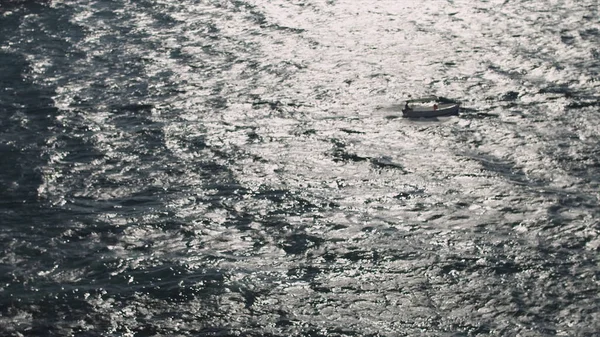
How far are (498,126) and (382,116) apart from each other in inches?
463

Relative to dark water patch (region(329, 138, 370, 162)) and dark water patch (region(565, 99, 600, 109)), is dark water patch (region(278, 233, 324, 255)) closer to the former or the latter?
dark water patch (region(329, 138, 370, 162))

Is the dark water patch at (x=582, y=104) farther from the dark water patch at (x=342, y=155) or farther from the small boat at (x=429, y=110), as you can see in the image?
the dark water patch at (x=342, y=155)

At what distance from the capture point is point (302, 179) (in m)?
74.6

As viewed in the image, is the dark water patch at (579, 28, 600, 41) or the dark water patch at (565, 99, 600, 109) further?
the dark water patch at (579, 28, 600, 41)

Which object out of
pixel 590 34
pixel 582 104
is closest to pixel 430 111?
pixel 582 104

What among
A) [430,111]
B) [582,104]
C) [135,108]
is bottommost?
[135,108]

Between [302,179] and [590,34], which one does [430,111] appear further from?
[590,34]

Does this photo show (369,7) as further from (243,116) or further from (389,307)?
(389,307)

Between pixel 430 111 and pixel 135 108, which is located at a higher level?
pixel 430 111

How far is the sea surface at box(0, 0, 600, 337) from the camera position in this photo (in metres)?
58.4

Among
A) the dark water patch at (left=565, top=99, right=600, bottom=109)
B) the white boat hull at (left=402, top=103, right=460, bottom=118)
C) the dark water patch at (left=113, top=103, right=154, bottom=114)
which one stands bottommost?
the dark water patch at (left=113, top=103, right=154, bottom=114)

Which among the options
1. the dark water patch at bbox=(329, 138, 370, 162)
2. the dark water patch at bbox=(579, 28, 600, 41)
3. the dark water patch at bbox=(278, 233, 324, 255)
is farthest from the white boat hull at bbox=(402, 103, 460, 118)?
the dark water patch at bbox=(579, 28, 600, 41)

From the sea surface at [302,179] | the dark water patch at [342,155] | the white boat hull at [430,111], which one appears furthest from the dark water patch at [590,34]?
the dark water patch at [342,155]

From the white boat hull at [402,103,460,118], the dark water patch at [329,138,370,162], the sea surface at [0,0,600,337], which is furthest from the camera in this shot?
the white boat hull at [402,103,460,118]
